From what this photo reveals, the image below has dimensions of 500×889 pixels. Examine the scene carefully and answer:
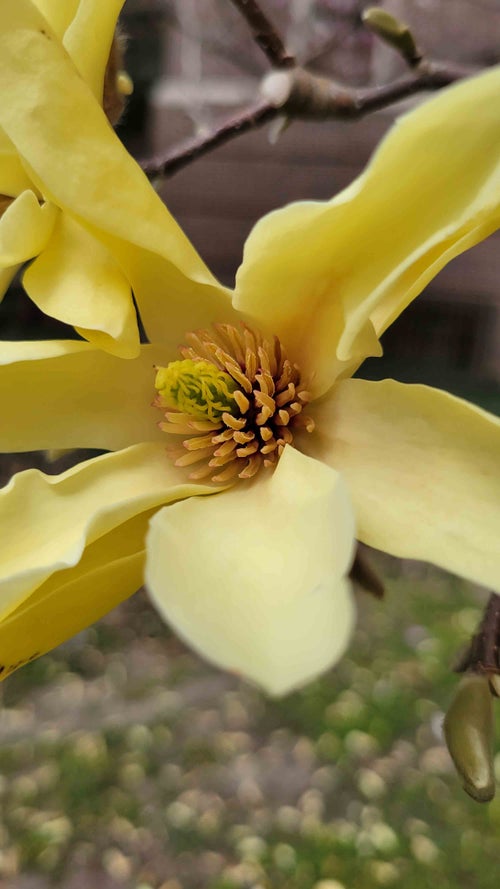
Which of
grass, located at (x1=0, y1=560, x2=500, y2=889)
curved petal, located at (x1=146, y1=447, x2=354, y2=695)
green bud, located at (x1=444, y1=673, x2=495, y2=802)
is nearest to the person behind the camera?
curved petal, located at (x1=146, y1=447, x2=354, y2=695)

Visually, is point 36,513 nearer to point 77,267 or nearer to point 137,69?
point 77,267

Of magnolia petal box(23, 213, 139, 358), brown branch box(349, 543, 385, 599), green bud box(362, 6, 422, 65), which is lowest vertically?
brown branch box(349, 543, 385, 599)

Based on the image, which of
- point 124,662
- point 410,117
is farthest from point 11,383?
point 124,662

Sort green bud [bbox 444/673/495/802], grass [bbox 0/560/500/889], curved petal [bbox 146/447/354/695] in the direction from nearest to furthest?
curved petal [bbox 146/447/354/695] → green bud [bbox 444/673/495/802] → grass [bbox 0/560/500/889]

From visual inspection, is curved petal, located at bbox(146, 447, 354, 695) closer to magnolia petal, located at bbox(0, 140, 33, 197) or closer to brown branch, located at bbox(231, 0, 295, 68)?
magnolia petal, located at bbox(0, 140, 33, 197)

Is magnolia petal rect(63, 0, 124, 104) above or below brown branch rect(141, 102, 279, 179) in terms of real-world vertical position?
above

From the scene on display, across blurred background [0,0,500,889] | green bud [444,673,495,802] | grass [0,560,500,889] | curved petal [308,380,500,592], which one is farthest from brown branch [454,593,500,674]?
grass [0,560,500,889]

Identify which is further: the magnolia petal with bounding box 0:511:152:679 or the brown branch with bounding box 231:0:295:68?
the brown branch with bounding box 231:0:295:68

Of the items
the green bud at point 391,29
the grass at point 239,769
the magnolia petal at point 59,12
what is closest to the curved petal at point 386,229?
the magnolia petal at point 59,12

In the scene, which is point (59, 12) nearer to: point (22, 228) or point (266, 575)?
point (22, 228)
